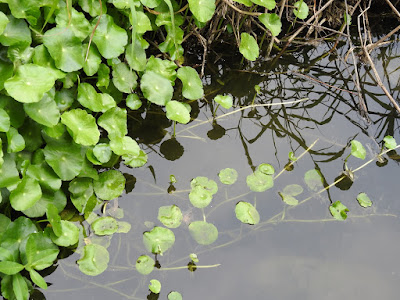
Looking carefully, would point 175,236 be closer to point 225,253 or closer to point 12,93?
point 225,253

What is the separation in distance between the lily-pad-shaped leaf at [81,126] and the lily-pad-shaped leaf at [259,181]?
2.32 ft

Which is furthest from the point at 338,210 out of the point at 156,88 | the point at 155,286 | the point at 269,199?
the point at 156,88

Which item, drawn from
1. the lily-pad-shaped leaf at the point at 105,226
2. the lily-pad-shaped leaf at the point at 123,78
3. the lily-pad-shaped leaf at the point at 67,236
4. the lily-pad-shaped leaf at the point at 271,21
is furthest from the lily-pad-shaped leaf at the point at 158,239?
the lily-pad-shaped leaf at the point at 271,21

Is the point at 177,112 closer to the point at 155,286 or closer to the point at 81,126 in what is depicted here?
the point at 81,126

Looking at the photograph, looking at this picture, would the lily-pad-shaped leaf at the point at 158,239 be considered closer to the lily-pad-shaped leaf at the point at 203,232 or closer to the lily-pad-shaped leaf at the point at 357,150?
the lily-pad-shaped leaf at the point at 203,232

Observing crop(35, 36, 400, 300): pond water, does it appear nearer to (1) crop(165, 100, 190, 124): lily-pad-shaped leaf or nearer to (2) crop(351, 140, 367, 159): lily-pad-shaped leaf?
(2) crop(351, 140, 367, 159): lily-pad-shaped leaf

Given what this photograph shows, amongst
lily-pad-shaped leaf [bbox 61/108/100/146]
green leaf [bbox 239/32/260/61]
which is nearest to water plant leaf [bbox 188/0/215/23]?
green leaf [bbox 239/32/260/61]

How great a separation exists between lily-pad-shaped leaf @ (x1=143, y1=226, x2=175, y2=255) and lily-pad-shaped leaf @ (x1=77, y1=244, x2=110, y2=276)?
16cm

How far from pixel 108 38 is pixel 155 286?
97 centimetres

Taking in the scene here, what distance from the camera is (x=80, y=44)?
1.66 meters

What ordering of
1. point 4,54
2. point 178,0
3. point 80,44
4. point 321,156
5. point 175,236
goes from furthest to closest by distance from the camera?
1. point 178,0
2. point 321,156
3. point 175,236
4. point 80,44
5. point 4,54

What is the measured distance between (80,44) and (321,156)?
1.22 m

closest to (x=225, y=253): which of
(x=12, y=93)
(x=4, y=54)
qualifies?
(x=12, y=93)

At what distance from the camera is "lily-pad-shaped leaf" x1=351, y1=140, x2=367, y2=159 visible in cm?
204
